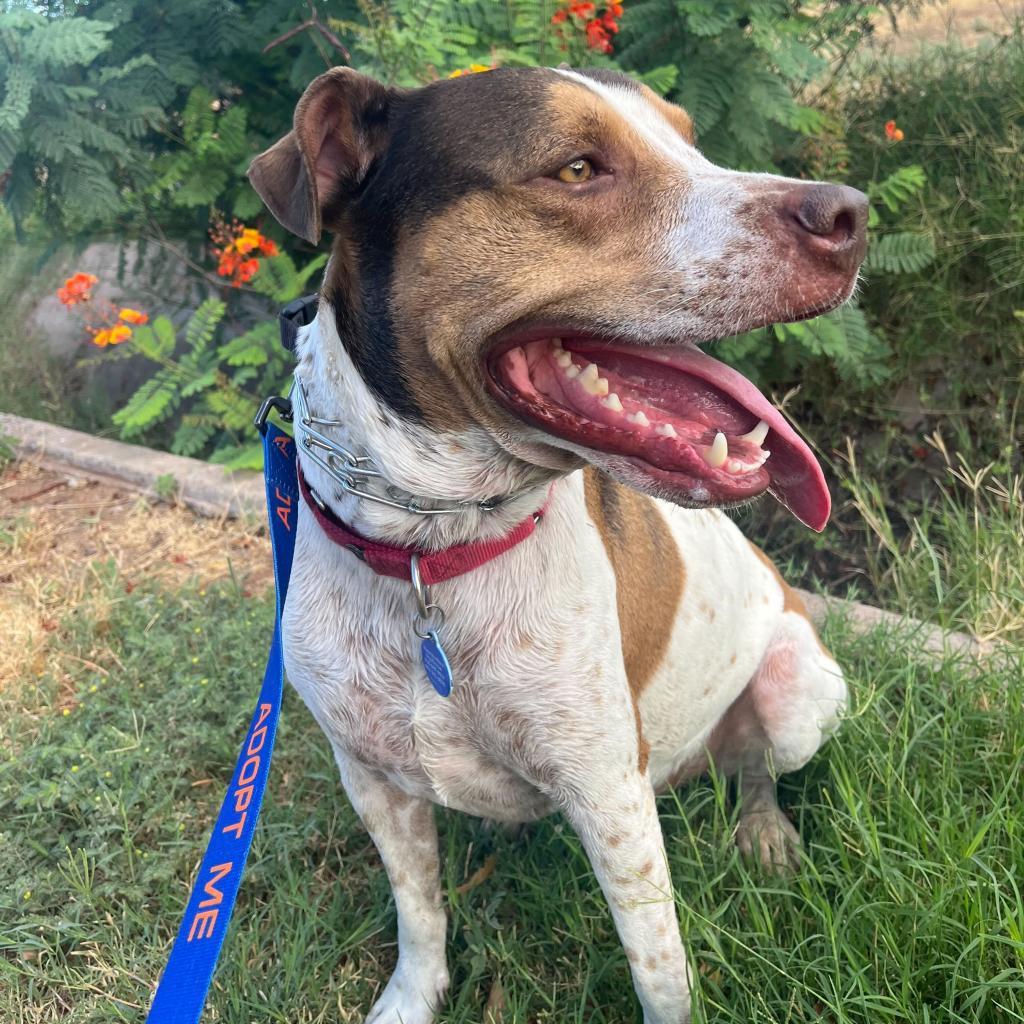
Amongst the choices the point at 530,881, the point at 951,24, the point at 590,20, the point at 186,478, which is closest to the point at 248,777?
the point at 530,881

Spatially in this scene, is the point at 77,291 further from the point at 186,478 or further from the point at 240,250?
the point at 186,478

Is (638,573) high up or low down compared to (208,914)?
up

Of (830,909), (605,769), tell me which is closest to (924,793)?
(830,909)

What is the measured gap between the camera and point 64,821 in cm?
277

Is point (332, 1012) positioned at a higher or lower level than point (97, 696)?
higher

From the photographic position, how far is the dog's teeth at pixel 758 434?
1.68 m

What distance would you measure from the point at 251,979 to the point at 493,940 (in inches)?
23.3

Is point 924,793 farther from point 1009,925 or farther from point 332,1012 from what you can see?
point 332,1012

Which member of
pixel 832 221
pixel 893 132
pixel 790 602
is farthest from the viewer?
pixel 893 132

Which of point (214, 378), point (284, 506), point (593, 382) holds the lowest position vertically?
point (214, 378)

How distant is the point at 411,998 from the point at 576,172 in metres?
1.90

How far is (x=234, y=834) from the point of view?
73.7 inches

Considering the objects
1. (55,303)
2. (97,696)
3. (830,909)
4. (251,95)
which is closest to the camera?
(830,909)

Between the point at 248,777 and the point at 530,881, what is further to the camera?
the point at 530,881
